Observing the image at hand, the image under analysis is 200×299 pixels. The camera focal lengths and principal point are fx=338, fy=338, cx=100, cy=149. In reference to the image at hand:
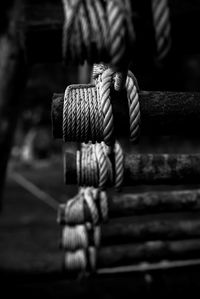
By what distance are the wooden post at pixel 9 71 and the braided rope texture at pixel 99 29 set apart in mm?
537

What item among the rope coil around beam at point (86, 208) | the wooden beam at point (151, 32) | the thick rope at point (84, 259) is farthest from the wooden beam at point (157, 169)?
the thick rope at point (84, 259)

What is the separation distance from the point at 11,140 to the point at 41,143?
8224 millimetres

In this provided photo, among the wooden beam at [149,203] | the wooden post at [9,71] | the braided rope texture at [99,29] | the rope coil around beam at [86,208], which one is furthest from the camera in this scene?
the wooden beam at [149,203]

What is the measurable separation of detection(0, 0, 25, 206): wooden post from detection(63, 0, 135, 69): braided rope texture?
1.76 ft

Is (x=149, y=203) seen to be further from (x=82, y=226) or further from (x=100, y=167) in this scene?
(x=100, y=167)

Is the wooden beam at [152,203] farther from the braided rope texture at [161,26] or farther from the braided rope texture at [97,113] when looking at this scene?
the braided rope texture at [161,26]

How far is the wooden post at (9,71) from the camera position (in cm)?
93

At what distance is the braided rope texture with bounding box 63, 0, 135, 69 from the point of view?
1.25ft

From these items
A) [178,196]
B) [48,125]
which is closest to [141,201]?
[178,196]

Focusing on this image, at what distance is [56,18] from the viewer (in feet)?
3.01

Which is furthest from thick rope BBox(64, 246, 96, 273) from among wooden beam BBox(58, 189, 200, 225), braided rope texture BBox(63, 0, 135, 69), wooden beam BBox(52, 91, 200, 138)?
braided rope texture BBox(63, 0, 135, 69)

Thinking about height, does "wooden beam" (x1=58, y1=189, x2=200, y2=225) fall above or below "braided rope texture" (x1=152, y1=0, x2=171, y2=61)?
→ below

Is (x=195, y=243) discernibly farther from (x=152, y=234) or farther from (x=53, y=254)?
(x=53, y=254)

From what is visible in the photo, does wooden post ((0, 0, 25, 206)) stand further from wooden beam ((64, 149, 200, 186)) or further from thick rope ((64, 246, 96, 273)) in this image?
thick rope ((64, 246, 96, 273))
